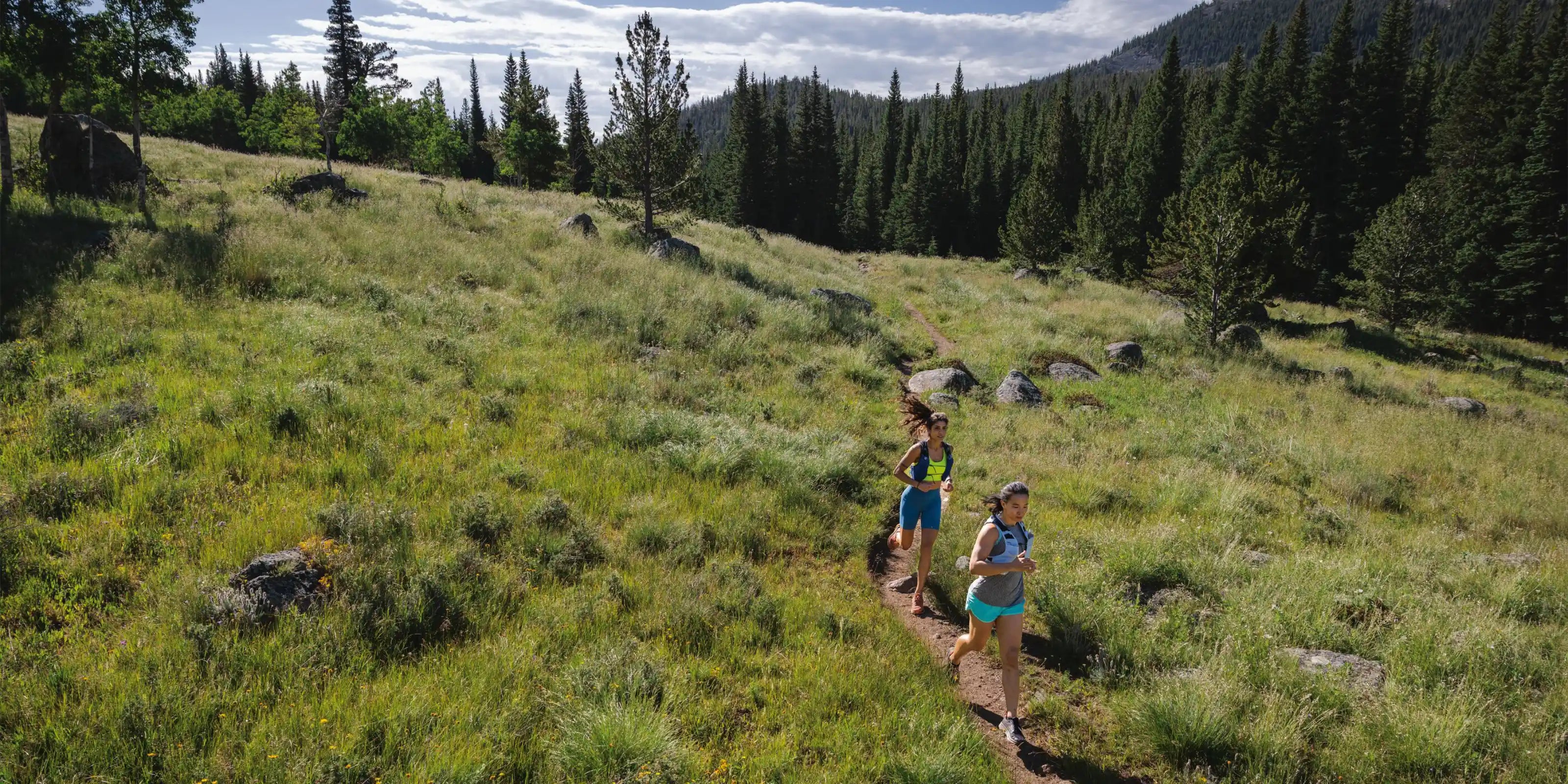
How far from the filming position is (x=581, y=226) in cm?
2355

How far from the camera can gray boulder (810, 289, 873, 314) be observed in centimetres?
2294

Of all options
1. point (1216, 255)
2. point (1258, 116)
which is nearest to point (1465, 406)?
point (1216, 255)

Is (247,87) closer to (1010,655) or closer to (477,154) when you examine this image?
(477,154)

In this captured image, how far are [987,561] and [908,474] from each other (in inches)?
73.1

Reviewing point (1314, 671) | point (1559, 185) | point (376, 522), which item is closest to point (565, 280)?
point (376, 522)

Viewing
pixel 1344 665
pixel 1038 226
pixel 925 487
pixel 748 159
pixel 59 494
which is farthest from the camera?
pixel 748 159

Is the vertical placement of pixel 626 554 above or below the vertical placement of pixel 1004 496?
below

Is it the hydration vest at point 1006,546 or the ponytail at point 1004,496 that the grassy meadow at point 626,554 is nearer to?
the hydration vest at point 1006,546

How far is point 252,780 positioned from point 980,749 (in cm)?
448

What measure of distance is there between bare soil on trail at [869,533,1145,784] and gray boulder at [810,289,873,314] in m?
15.3

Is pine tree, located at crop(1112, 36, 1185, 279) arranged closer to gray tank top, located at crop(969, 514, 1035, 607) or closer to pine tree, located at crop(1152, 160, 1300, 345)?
pine tree, located at crop(1152, 160, 1300, 345)

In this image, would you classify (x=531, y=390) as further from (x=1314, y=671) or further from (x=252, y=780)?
(x=1314, y=671)

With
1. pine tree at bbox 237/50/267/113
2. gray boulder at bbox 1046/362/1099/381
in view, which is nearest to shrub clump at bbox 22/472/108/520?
gray boulder at bbox 1046/362/1099/381

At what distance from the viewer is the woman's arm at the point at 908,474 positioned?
6926mm
